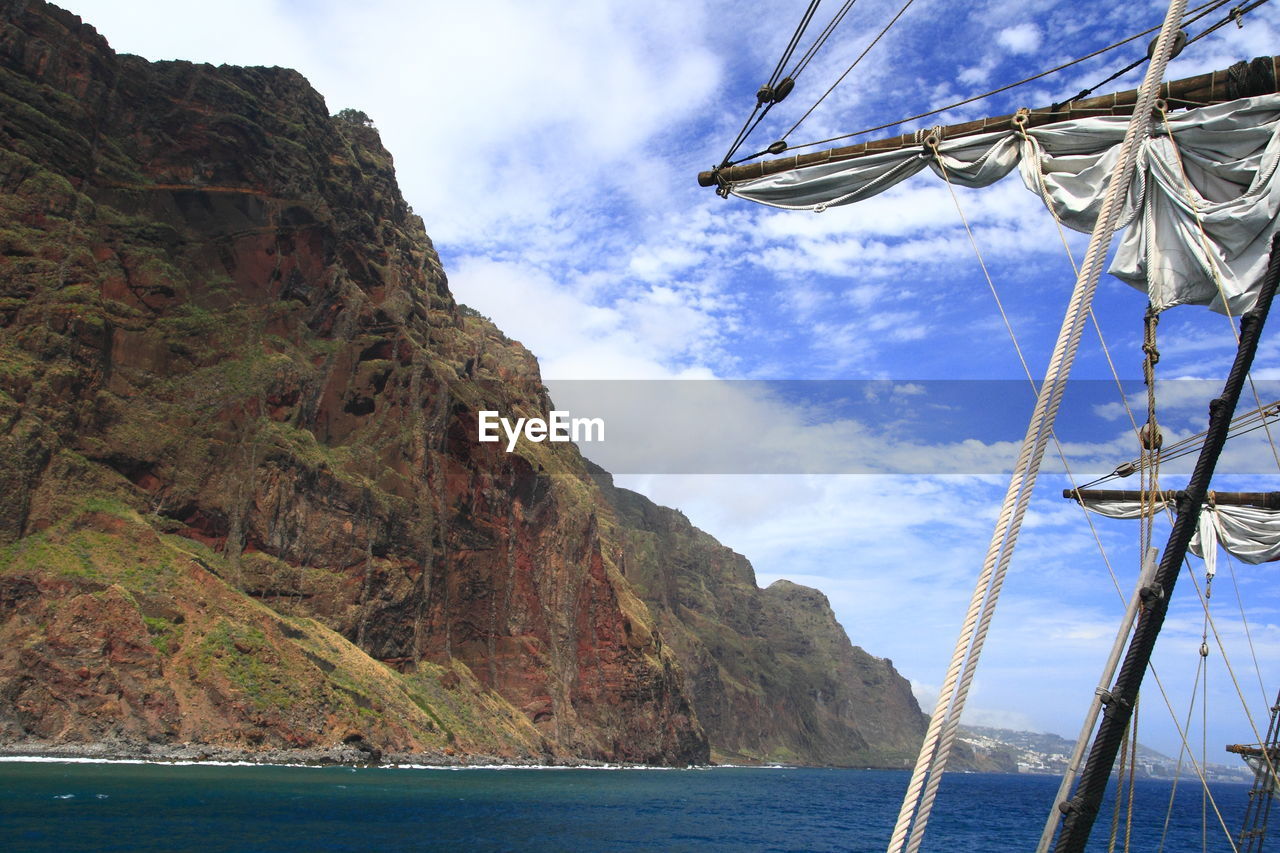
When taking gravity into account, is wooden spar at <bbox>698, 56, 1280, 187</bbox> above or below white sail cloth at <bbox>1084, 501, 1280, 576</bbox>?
above

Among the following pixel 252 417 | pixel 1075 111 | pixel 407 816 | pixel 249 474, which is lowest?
pixel 407 816

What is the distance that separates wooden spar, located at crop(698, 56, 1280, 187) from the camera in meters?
11.5

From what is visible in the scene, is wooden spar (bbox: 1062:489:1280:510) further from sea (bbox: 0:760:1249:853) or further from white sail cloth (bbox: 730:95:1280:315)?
white sail cloth (bbox: 730:95:1280:315)

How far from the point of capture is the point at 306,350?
105m

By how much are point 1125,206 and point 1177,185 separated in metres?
0.61

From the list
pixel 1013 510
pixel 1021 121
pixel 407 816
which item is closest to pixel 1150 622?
pixel 1013 510

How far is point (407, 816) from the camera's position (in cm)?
4422

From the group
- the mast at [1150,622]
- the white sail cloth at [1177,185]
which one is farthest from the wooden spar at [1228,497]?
the mast at [1150,622]

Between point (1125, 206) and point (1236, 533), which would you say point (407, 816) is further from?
point (1125, 206)

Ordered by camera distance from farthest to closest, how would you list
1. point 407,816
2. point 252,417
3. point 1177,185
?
point 252,417, point 407,816, point 1177,185

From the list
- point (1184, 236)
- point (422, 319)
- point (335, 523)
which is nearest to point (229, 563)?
point (335, 523)

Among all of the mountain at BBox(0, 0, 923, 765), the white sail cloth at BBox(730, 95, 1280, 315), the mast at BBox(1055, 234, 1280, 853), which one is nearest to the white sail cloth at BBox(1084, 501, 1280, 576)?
the white sail cloth at BBox(730, 95, 1280, 315)

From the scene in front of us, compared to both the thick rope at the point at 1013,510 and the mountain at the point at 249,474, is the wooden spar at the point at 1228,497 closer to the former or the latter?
the thick rope at the point at 1013,510

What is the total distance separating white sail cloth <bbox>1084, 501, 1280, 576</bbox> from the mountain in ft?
213
